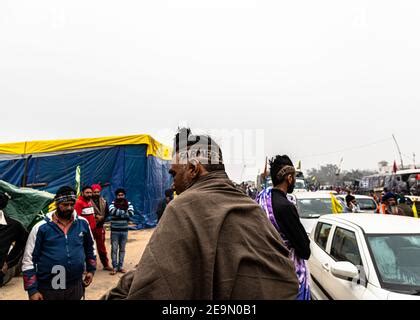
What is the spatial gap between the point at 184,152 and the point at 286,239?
1.54m

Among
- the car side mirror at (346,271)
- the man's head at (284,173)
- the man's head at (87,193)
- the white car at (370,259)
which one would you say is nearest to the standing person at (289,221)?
the man's head at (284,173)

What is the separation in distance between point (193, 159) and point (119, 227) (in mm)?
5400

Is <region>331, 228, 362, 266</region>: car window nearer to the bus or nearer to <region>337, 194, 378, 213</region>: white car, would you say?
<region>337, 194, 378, 213</region>: white car

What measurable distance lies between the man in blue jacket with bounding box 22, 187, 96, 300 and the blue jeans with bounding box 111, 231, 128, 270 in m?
3.20

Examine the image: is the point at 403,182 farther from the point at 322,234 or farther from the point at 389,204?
the point at 322,234

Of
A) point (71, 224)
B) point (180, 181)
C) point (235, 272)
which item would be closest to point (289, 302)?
point (235, 272)

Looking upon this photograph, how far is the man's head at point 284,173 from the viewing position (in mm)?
2963

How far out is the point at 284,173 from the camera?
297 centimetres

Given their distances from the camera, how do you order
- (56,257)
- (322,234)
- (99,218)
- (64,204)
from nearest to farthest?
1. (56,257)
2. (64,204)
3. (322,234)
4. (99,218)

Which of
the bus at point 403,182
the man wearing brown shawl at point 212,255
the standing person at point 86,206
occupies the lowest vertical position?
the bus at point 403,182

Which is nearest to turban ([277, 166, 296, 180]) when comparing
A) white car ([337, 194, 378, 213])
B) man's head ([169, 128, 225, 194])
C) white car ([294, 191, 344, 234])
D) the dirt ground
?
man's head ([169, 128, 225, 194])

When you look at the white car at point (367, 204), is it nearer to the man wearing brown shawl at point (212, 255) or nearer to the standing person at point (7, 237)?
the standing person at point (7, 237)

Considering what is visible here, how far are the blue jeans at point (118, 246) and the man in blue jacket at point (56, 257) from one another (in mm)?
3199

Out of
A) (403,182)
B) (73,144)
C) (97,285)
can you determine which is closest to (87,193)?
(97,285)
